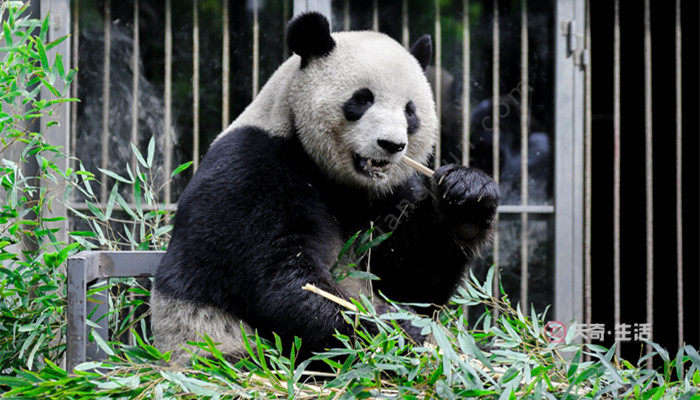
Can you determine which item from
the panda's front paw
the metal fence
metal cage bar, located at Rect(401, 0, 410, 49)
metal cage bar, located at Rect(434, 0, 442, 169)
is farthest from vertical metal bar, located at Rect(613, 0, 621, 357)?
the panda's front paw

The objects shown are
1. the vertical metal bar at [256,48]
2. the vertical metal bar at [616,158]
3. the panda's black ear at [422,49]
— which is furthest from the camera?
the vertical metal bar at [616,158]

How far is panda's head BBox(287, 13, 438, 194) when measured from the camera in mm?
1785

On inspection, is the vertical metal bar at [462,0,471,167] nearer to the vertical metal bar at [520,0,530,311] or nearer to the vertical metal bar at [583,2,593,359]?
the vertical metal bar at [520,0,530,311]

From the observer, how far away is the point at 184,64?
3.26 metres

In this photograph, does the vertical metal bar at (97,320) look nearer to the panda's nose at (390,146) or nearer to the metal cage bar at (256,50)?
the panda's nose at (390,146)

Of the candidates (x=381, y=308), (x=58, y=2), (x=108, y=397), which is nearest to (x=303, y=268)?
(x=381, y=308)

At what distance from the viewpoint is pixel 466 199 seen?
1.75 meters

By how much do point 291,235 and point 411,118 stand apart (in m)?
0.47

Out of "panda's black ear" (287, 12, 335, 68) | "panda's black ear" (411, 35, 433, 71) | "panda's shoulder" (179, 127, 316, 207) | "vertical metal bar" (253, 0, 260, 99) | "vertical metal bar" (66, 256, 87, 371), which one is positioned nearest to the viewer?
"vertical metal bar" (66, 256, 87, 371)

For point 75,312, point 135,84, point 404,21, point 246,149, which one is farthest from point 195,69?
point 75,312

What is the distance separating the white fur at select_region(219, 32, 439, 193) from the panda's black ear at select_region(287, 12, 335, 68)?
23 millimetres

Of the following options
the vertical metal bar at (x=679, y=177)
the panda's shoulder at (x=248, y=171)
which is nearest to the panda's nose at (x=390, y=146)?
the panda's shoulder at (x=248, y=171)

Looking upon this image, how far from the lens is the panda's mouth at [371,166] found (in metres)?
1.79

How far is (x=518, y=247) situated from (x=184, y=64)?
1.71m
